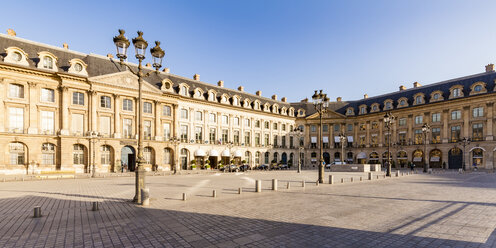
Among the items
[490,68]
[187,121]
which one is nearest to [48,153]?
[187,121]

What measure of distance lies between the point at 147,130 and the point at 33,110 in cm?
1421

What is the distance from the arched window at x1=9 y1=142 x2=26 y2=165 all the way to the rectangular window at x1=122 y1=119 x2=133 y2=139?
11.6m

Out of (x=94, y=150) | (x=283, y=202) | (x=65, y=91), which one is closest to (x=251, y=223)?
(x=283, y=202)

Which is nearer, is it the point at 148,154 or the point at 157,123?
the point at 148,154

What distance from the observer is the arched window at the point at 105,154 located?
113 ft

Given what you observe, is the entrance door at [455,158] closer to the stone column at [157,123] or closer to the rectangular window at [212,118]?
the rectangular window at [212,118]

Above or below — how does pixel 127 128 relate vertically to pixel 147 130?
above

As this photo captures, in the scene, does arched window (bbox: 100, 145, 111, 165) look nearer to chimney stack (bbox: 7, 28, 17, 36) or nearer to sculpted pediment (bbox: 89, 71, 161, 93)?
sculpted pediment (bbox: 89, 71, 161, 93)

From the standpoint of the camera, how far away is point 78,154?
32719mm

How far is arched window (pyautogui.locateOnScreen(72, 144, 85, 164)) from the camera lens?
106ft

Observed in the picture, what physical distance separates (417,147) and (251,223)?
53.3 metres

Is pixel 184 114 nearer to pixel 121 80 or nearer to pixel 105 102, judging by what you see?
pixel 121 80

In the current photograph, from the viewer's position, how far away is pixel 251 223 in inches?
306

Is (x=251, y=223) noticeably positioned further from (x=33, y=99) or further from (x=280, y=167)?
(x=280, y=167)
